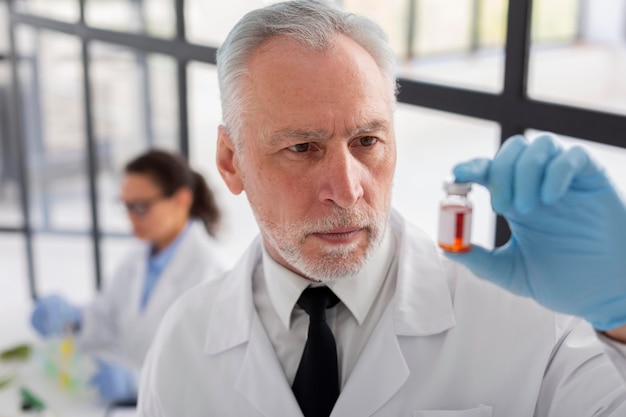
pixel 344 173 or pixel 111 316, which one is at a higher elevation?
pixel 344 173

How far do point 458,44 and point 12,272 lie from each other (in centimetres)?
385

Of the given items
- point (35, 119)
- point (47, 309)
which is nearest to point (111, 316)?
point (47, 309)

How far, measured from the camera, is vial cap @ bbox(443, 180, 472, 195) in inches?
41.0

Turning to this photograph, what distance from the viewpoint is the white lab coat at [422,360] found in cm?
127

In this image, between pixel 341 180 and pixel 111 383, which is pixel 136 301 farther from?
pixel 341 180

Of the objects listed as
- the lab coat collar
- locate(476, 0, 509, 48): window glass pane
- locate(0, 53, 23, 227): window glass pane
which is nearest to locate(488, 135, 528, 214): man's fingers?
the lab coat collar

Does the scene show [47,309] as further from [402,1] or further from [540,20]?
[540,20]

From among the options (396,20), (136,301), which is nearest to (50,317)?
(136,301)

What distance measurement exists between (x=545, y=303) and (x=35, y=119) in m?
4.77

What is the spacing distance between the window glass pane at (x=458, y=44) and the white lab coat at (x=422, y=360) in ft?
1.68

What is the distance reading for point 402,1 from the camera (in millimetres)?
2217

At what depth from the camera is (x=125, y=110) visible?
4.92 m

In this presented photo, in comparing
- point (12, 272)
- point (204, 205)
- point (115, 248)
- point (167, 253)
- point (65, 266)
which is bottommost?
point (12, 272)

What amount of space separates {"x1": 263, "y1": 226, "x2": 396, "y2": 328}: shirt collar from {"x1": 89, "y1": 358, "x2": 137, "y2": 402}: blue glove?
115 centimetres
